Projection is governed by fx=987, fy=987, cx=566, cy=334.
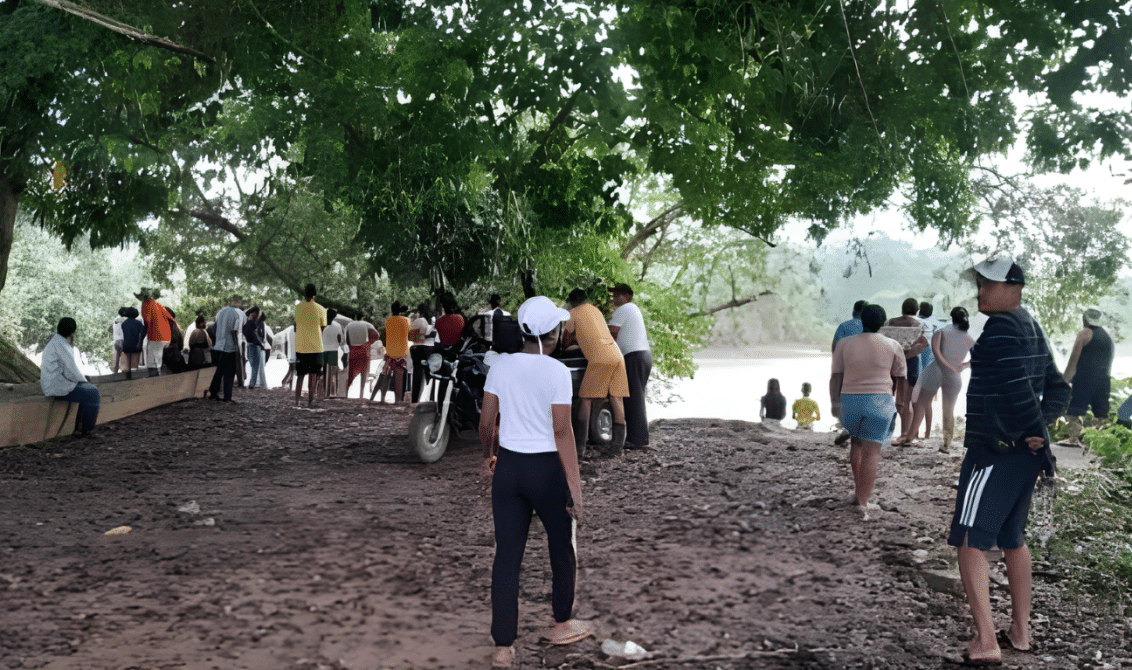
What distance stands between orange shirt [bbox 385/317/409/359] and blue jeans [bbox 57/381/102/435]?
4.71 metres

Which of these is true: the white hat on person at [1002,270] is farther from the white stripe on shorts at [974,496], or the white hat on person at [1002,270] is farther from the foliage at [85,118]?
the foliage at [85,118]

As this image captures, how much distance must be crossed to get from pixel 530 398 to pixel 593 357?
5714mm

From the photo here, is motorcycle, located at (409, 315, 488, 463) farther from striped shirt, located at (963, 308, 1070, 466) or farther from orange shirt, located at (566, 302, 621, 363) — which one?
striped shirt, located at (963, 308, 1070, 466)

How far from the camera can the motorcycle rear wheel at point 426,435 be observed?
1067cm

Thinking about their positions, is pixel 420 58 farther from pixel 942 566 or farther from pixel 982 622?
pixel 982 622

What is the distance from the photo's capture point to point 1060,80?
6.30m

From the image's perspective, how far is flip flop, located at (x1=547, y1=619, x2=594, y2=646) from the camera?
503 cm

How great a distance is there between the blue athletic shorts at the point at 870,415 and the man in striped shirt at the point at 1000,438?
2.82 m

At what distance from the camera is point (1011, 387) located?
4.69m

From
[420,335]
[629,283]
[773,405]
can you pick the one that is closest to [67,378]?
[420,335]

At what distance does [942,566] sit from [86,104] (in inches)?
447

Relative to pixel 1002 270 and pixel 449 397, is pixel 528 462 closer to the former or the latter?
pixel 1002 270

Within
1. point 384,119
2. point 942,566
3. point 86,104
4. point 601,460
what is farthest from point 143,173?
point 942,566

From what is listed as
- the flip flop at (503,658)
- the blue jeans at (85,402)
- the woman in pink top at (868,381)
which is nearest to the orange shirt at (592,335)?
the woman in pink top at (868,381)
